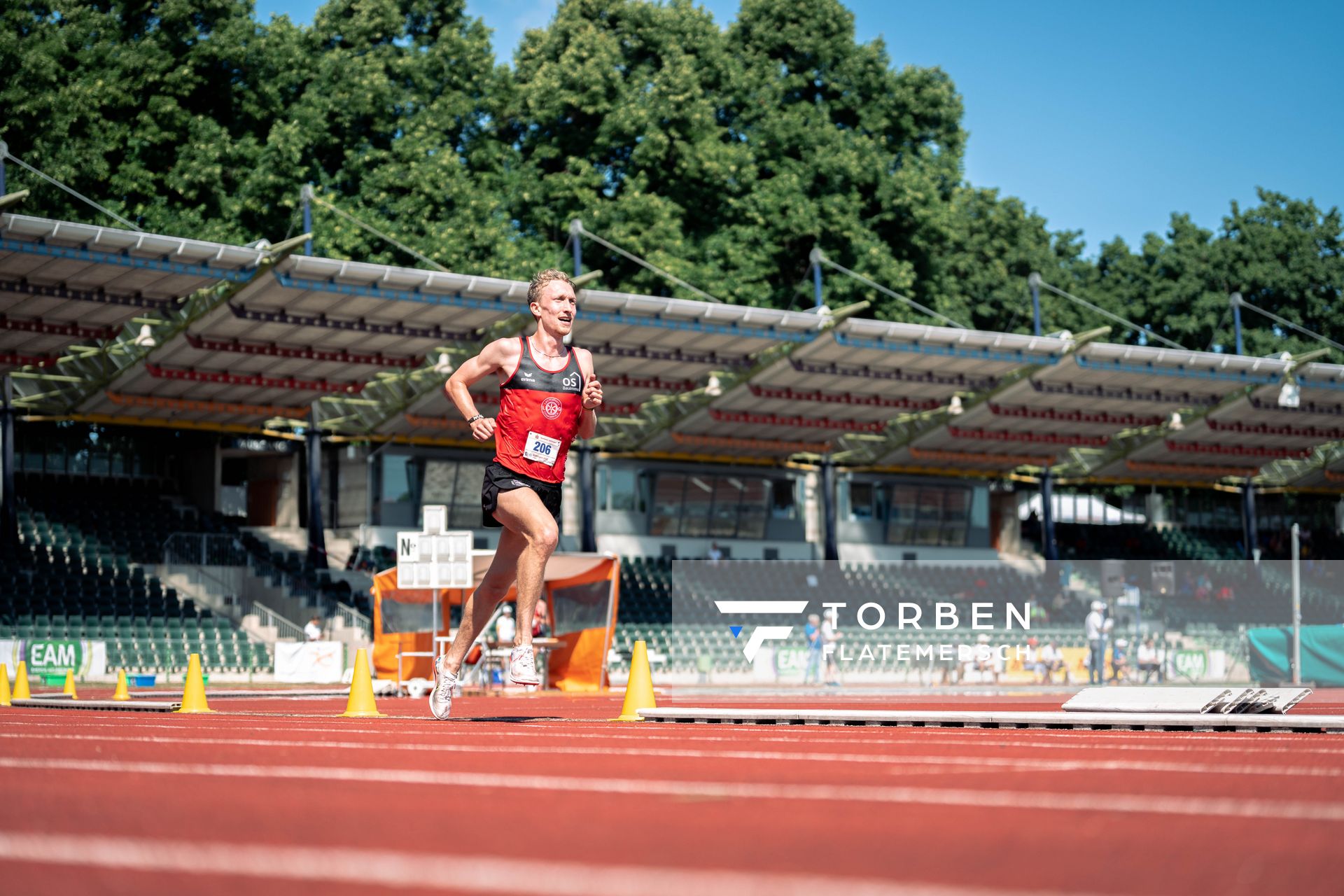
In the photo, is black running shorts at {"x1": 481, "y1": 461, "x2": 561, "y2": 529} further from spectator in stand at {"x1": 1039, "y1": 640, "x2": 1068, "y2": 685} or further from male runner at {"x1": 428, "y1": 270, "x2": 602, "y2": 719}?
spectator in stand at {"x1": 1039, "y1": 640, "x2": 1068, "y2": 685}

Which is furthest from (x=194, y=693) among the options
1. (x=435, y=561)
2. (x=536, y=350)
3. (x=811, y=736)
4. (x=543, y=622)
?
(x=543, y=622)

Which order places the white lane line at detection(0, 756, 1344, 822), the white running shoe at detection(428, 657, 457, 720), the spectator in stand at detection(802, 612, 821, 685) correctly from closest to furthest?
1. the white lane line at detection(0, 756, 1344, 822)
2. the white running shoe at detection(428, 657, 457, 720)
3. the spectator in stand at detection(802, 612, 821, 685)

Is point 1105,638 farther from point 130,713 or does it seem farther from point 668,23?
point 668,23

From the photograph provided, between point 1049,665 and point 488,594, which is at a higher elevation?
point 488,594

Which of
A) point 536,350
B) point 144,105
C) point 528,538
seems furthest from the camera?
point 144,105

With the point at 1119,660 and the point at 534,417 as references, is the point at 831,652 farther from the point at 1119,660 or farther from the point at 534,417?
the point at 534,417

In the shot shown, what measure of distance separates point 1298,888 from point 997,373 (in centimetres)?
4062

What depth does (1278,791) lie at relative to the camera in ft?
13.8

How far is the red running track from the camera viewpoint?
284 centimetres

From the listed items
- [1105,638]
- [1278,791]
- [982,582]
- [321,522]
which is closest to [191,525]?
[321,522]

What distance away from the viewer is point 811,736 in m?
7.32

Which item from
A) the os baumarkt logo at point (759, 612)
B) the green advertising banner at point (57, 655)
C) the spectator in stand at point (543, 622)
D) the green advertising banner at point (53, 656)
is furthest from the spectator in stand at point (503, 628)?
the os baumarkt logo at point (759, 612)

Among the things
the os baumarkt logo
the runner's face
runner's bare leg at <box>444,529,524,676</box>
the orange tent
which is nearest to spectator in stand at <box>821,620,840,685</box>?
the os baumarkt logo

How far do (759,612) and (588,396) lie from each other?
5.43 metres
